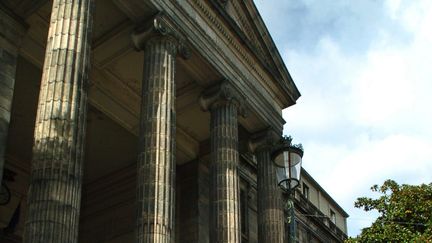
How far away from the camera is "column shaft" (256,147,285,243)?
26608mm

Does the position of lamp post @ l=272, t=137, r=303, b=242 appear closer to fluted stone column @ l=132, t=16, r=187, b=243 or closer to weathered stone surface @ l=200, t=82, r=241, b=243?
fluted stone column @ l=132, t=16, r=187, b=243

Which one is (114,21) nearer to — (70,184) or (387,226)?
(70,184)

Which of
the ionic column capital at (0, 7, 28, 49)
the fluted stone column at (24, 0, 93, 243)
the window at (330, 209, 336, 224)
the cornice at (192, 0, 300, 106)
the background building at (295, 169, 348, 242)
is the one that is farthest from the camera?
the window at (330, 209, 336, 224)

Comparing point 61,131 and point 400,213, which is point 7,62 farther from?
point 400,213

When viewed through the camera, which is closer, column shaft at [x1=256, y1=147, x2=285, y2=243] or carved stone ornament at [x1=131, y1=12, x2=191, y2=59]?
carved stone ornament at [x1=131, y1=12, x2=191, y2=59]

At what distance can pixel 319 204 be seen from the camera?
157 ft

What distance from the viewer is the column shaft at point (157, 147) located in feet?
63.6

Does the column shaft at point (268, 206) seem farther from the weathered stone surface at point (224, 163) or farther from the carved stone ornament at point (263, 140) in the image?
the weathered stone surface at point (224, 163)

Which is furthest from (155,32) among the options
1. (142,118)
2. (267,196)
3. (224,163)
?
(267,196)

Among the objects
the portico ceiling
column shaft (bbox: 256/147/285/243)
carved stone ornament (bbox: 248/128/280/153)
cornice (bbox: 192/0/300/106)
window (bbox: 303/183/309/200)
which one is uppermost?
window (bbox: 303/183/309/200)

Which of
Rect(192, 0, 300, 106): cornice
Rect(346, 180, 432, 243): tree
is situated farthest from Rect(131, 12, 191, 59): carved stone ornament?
Rect(346, 180, 432, 243): tree

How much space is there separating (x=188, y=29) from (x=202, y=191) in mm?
9007

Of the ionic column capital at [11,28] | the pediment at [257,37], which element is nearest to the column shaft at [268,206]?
the pediment at [257,37]

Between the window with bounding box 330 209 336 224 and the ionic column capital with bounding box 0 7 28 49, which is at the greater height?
the window with bounding box 330 209 336 224
